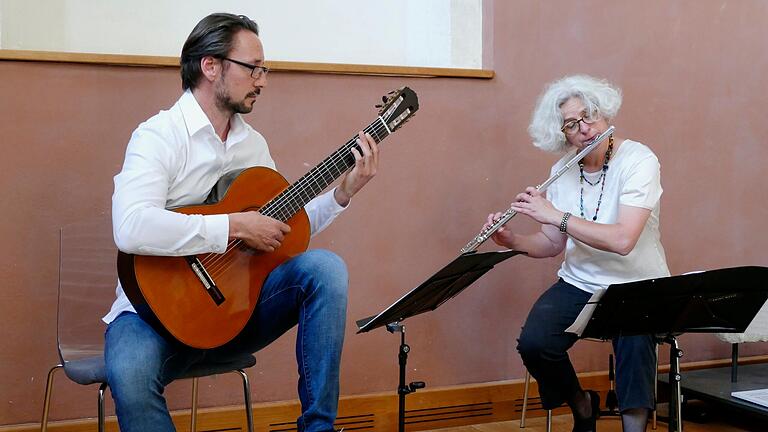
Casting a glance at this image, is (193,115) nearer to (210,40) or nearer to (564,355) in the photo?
(210,40)

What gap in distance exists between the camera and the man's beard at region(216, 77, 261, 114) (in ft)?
7.50

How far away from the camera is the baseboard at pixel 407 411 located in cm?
291

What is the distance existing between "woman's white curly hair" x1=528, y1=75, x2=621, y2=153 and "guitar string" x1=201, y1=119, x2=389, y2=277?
739mm

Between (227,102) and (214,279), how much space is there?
0.50m

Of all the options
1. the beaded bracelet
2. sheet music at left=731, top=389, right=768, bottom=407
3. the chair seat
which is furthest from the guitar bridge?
sheet music at left=731, top=389, right=768, bottom=407

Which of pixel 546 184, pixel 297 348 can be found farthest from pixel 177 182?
pixel 546 184

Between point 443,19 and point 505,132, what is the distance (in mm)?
489

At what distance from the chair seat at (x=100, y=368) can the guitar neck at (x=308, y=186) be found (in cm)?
39

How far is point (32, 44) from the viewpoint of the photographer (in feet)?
9.29

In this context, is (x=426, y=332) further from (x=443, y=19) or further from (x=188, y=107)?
(x=188, y=107)

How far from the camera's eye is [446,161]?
328 centimetres

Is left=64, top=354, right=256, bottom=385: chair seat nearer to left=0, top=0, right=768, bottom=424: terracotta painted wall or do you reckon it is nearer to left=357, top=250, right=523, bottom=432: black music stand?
left=357, top=250, right=523, bottom=432: black music stand

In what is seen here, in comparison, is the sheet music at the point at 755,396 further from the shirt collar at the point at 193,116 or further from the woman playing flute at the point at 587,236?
the shirt collar at the point at 193,116

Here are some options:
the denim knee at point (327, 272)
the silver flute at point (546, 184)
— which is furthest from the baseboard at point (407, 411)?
the denim knee at point (327, 272)
